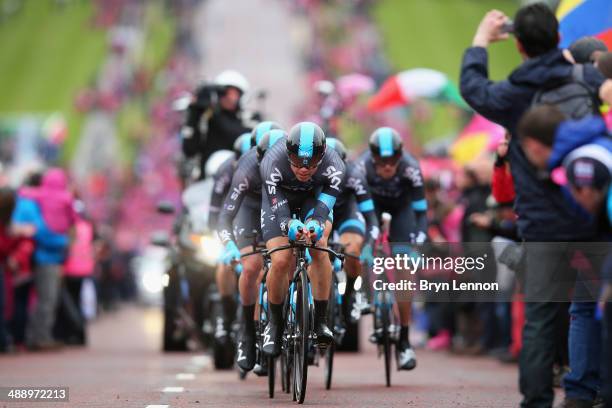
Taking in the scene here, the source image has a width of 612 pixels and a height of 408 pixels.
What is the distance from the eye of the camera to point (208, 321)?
19.5 metres

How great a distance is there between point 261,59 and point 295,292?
71.1 m

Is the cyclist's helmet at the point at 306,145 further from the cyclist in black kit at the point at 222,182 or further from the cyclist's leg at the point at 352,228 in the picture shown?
the cyclist in black kit at the point at 222,182

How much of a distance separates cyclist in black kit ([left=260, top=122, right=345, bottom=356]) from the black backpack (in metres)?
2.45

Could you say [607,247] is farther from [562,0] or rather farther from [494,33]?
[562,0]

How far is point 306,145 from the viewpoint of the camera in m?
12.1

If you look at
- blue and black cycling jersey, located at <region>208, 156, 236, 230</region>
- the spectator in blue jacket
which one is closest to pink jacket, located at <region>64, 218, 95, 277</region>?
the spectator in blue jacket

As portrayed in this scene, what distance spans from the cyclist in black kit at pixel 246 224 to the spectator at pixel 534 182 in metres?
3.21

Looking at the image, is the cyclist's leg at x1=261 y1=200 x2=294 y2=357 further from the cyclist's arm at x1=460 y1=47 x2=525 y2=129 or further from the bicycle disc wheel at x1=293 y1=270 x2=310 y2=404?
the cyclist's arm at x1=460 y1=47 x2=525 y2=129

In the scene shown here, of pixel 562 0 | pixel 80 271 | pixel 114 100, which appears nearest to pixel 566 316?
pixel 562 0

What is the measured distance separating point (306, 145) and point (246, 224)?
2.02 meters

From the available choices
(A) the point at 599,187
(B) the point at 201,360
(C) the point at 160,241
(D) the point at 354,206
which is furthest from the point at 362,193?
(A) the point at 599,187

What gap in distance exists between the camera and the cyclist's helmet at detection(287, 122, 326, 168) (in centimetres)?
1214

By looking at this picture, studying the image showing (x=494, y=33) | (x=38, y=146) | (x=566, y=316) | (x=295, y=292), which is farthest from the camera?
(x=38, y=146)

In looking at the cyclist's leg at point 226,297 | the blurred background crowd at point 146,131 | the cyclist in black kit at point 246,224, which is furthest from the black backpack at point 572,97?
the cyclist's leg at point 226,297
